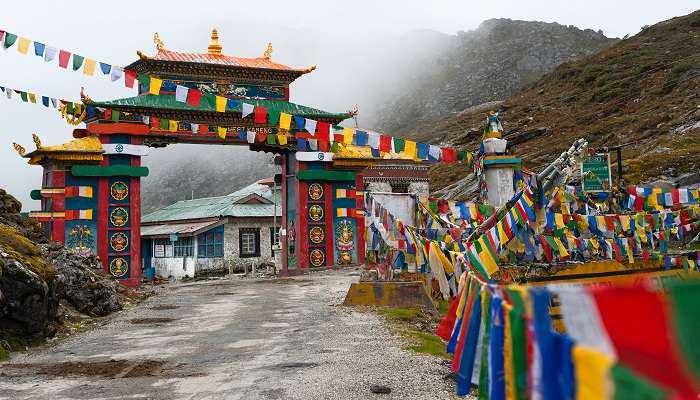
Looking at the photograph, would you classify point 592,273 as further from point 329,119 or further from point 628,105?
point 628,105

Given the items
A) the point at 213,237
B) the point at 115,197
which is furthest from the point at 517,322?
the point at 213,237

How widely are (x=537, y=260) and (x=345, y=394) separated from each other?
10.3 metres

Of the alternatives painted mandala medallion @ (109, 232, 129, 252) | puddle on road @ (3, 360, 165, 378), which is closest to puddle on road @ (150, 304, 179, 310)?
painted mandala medallion @ (109, 232, 129, 252)

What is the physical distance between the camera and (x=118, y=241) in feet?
81.0

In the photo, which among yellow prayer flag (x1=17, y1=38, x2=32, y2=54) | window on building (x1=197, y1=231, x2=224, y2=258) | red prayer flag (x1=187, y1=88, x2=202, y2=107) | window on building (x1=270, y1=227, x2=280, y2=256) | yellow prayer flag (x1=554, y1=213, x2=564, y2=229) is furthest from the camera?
window on building (x1=270, y1=227, x2=280, y2=256)

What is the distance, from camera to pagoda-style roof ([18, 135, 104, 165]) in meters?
23.5

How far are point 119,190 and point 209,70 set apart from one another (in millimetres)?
6711

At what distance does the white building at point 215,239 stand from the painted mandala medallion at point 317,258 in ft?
22.4

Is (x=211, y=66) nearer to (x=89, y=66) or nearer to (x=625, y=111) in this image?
(x=89, y=66)

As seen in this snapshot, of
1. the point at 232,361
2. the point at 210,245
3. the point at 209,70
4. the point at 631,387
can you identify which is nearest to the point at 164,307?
the point at 232,361

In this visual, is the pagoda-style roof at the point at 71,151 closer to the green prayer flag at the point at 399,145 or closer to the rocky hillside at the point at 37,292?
the rocky hillside at the point at 37,292

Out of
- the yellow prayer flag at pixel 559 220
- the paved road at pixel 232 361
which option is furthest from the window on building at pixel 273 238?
the yellow prayer flag at pixel 559 220

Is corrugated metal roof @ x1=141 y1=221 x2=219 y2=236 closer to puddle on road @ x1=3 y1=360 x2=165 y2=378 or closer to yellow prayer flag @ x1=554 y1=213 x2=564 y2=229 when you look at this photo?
yellow prayer flag @ x1=554 y1=213 x2=564 y2=229

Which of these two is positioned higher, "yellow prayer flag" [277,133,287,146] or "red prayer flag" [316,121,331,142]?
"yellow prayer flag" [277,133,287,146]
